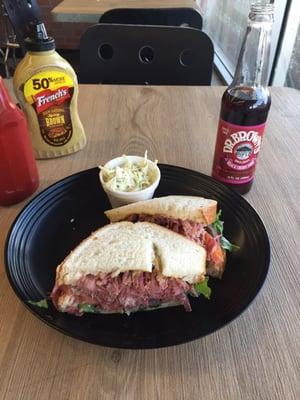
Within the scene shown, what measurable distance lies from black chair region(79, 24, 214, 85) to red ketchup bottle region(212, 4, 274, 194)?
715 millimetres

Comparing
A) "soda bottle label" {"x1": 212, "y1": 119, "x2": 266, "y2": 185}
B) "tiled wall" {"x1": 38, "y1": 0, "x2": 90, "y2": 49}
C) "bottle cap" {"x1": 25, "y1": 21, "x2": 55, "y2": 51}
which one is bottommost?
"tiled wall" {"x1": 38, "y1": 0, "x2": 90, "y2": 49}

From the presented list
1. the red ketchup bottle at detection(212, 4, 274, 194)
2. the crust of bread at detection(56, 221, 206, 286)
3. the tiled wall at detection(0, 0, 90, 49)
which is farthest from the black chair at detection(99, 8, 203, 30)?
the tiled wall at detection(0, 0, 90, 49)

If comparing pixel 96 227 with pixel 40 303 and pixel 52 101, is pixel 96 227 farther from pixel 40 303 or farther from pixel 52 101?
pixel 52 101

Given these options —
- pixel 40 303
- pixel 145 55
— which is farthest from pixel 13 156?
pixel 145 55

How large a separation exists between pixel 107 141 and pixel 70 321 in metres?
0.59

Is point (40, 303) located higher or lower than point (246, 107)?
lower

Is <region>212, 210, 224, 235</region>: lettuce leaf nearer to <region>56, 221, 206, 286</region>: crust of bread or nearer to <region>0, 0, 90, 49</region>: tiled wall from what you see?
<region>56, 221, 206, 286</region>: crust of bread

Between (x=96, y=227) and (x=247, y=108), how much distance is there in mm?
382

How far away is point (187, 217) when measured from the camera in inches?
25.0

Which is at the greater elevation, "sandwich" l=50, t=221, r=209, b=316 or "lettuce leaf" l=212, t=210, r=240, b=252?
"sandwich" l=50, t=221, r=209, b=316

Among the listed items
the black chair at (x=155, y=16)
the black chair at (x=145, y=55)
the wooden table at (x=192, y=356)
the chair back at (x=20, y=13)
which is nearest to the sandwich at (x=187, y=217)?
the wooden table at (x=192, y=356)

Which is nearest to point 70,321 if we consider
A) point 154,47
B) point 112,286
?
point 112,286

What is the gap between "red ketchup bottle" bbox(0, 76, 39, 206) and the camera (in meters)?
0.68

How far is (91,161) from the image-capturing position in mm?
894
